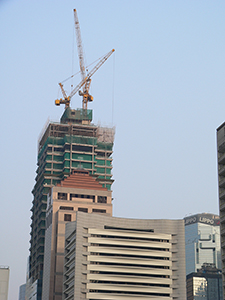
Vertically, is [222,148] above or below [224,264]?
above

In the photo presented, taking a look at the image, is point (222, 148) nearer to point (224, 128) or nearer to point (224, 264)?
point (224, 128)

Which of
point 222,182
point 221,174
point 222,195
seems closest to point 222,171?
point 221,174

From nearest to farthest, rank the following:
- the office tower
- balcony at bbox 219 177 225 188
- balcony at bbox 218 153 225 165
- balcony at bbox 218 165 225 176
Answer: balcony at bbox 219 177 225 188, balcony at bbox 218 165 225 176, balcony at bbox 218 153 225 165, the office tower

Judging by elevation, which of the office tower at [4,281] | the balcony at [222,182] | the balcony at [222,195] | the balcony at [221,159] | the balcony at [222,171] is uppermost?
the balcony at [221,159]

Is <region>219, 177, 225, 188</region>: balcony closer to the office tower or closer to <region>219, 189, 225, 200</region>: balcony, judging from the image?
<region>219, 189, 225, 200</region>: balcony

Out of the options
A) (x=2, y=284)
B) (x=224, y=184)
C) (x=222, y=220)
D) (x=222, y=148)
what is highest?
(x=222, y=148)

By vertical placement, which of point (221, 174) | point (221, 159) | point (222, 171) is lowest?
point (221, 174)

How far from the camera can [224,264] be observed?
12962 centimetres

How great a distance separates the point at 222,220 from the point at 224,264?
9513mm

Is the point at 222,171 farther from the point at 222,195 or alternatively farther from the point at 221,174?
the point at 222,195

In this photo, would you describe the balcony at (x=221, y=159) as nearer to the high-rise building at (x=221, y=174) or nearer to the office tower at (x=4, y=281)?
the high-rise building at (x=221, y=174)

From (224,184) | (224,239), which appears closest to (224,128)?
(224,184)

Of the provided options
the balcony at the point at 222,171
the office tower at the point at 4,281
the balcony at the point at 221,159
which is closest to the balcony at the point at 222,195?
the balcony at the point at 222,171

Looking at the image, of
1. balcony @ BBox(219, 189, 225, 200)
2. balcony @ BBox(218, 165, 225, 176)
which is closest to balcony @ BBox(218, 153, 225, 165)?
balcony @ BBox(218, 165, 225, 176)
